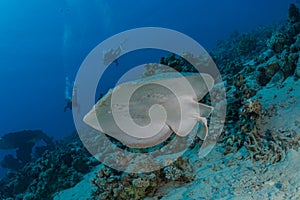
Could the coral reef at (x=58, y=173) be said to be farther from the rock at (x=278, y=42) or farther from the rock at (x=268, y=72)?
the rock at (x=278, y=42)

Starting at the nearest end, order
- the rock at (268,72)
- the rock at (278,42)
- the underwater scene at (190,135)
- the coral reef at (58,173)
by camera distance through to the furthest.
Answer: the underwater scene at (190,135)
the rock at (268,72)
the rock at (278,42)
the coral reef at (58,173)

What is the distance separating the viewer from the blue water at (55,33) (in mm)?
70125

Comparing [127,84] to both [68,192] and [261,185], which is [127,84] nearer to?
[261,185]

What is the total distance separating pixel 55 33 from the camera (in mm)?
94500

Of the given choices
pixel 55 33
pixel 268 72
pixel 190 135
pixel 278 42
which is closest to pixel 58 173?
pixel 190 135

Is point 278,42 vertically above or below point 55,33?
below

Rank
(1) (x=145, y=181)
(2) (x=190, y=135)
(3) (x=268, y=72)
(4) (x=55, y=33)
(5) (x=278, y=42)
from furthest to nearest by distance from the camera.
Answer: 1. (4) (x=55, y=33)
2. (5) (x=278, y=42)
3. (3) (x=268, y=72)
4. (2) (x=190, y=135)
5. (1) (x=145, y=181)

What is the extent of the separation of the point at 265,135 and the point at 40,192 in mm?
6174

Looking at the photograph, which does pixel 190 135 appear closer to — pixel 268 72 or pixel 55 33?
pixel 268 72

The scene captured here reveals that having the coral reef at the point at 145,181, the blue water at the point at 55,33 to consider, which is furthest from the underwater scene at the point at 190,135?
the blue water at the point at 55,33

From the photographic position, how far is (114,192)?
11.9ft

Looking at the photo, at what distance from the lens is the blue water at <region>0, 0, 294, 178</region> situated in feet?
230

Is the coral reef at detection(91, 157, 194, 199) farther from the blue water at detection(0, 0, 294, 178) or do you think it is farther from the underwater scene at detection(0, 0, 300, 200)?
the blue water at detection(0, 0, 294, 178)

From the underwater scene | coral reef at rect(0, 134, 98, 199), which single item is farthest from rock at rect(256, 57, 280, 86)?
coral reef at rect(0, 134, 98, 199)
